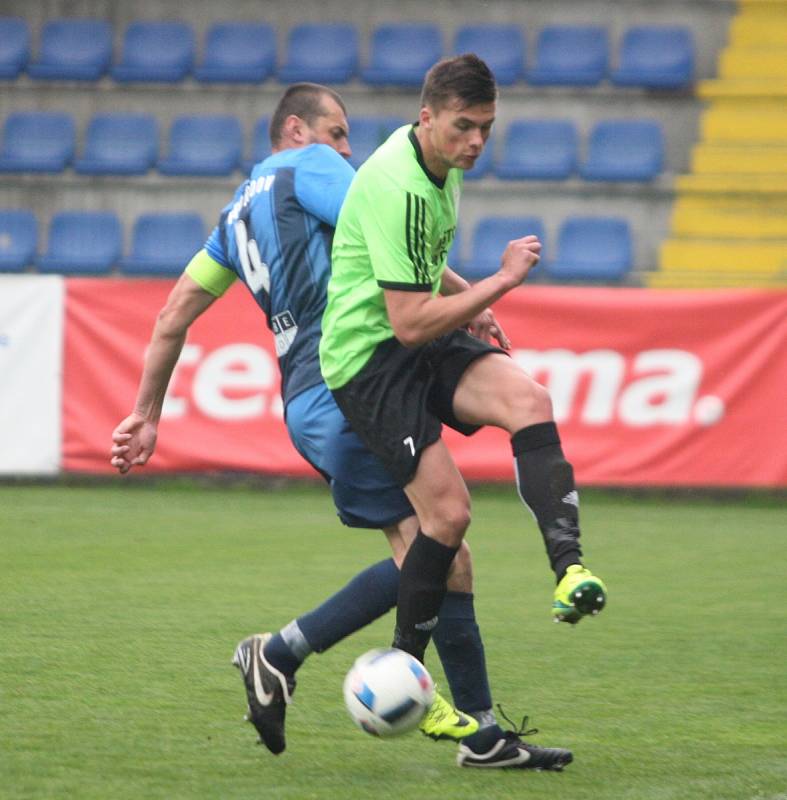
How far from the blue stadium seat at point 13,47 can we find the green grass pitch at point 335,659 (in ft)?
24.6

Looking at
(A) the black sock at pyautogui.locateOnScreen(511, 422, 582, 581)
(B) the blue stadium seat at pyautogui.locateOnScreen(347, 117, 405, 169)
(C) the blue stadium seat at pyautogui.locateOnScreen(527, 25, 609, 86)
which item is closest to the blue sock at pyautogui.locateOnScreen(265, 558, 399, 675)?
(A) the black sock at pyautogui.locateOnScreen(511, 422, 582, 581)

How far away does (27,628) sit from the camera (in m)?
6.11

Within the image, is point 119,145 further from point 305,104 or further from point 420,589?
point 420,589

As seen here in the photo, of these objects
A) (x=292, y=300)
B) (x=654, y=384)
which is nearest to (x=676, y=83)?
(x=654, y=384)

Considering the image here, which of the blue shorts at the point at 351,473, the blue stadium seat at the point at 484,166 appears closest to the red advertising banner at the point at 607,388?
the blue stadium seat at the point at 484,166

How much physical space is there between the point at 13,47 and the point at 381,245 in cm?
1352

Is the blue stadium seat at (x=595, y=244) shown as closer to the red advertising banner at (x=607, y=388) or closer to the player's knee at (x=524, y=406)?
the red advertising banner at (x=607, y=388)

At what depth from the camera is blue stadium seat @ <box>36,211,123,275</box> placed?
15117 millimetres

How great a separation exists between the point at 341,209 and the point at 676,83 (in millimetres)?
11580

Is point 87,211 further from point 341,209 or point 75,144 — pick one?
point 341,209

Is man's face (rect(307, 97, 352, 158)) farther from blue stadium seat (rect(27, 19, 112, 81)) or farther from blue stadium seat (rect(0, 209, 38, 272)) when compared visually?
blue stadium seat (rect(27, 19, 112, 81))

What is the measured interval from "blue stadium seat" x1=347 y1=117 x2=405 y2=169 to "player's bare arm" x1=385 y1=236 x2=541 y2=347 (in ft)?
35.8

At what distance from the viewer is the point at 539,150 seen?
15234 mm

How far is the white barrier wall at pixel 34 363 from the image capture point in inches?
448
